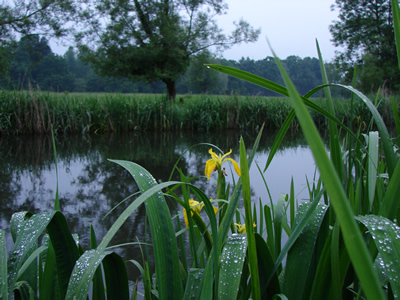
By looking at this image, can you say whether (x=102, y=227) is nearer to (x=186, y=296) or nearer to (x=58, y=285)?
(x=58, y=285)

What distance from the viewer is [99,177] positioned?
3.12m

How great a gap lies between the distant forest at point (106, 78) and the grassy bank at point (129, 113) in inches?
54.3

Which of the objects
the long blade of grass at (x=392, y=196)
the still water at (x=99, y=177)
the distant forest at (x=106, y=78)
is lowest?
the still water at (x=99, y=177)

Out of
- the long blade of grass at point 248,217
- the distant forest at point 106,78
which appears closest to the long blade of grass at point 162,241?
the long blade of grass at point 248,217

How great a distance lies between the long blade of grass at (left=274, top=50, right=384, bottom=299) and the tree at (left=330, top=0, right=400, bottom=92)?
20.8 metres

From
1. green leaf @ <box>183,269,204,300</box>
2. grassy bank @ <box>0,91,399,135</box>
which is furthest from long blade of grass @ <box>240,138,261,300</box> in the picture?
grassy bank @ <box>0,91,399,135</box>

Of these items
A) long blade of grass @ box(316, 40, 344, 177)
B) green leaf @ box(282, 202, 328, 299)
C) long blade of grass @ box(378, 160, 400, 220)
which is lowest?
green leaf @ box(282, 202, 328, 299)

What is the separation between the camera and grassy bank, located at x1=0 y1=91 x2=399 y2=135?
20.2 feet

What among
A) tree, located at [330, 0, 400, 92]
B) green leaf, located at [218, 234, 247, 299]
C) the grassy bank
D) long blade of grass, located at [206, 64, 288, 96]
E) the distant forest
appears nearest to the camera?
long blade of grass, located at [206, 64, 288, 96]

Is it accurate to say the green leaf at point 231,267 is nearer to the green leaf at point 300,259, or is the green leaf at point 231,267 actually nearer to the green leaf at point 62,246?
the green leaf at point 300,259

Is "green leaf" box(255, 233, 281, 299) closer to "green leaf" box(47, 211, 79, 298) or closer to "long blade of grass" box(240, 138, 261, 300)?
"long blade of grass" box(240, 138, 261, 300)

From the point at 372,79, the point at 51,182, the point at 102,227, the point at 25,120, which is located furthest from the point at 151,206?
the point at 372,79

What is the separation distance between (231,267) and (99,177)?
2.73 meters

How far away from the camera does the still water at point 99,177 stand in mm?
1962
